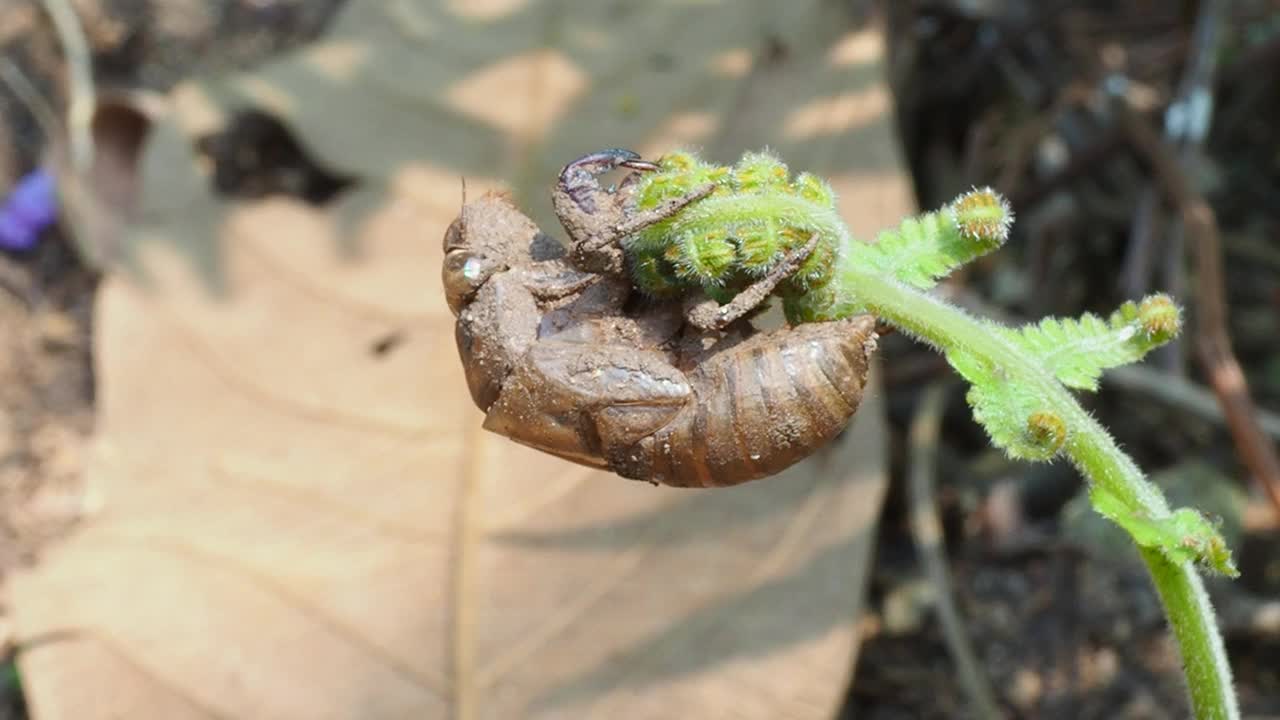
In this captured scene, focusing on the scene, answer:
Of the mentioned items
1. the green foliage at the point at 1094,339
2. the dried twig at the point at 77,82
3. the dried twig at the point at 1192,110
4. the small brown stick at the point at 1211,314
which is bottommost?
the green foliage at the point at 1094,339

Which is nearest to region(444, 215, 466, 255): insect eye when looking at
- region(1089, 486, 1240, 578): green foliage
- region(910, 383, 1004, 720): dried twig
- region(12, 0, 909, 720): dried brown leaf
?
region(1089, 486, 1240, 578): green foliage

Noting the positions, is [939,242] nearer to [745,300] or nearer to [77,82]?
[745,300]

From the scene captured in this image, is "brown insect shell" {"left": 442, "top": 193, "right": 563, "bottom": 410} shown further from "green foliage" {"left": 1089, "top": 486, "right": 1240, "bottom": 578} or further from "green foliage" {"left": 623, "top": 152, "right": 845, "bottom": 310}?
"green foliage" {"left": 1089, "top": 486, "right": 1240, "bottom": 578}

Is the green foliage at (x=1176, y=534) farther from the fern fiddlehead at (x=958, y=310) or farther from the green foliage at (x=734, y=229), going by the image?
the green foliage at (x=734, y=229)

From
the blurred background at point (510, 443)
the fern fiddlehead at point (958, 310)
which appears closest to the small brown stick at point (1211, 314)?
the blurred background at point (510, 443)

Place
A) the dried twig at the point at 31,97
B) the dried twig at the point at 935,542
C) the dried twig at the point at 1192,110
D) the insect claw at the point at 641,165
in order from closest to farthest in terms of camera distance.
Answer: the insect claw at the point at 641,165, the dried twig at the point at 935,542, the dried twig at the point at 1192,110, the dried twig at the point at 31,97

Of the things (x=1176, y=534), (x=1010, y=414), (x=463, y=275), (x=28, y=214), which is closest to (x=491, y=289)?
(x=463, y=275)

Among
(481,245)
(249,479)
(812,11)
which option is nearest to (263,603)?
(249,479)
